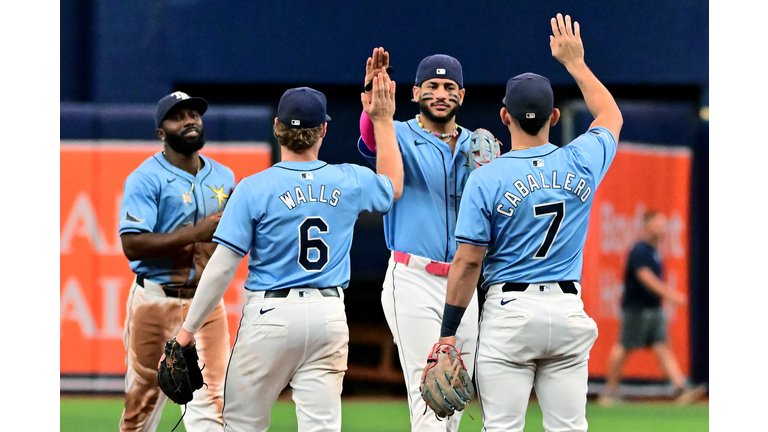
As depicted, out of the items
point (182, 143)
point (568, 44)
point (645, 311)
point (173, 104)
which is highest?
point (568, 44)

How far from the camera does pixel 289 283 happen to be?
3619 mm

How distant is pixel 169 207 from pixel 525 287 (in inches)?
80.6

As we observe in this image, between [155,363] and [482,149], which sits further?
[155,363]

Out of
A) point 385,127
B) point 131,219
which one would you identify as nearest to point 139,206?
point 131,219

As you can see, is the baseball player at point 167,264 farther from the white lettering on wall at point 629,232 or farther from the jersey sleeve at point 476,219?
the white lettering on wall at point 629,232

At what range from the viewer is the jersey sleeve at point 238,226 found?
11.7ft

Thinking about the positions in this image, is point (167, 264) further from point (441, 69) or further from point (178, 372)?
point (441, 69)

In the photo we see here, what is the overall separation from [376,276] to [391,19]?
8.17ft

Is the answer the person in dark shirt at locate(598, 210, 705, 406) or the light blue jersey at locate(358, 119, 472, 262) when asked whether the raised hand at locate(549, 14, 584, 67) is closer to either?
the light blue jersey at locate(358, 119, 472, 262)

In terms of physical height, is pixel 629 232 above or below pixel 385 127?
below

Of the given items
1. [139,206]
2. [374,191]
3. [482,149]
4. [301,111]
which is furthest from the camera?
[139,206]

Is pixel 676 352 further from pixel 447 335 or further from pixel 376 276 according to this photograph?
pixel 447 335

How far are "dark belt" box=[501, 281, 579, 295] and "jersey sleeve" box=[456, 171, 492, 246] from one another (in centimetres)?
21

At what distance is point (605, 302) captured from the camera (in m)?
8.03
